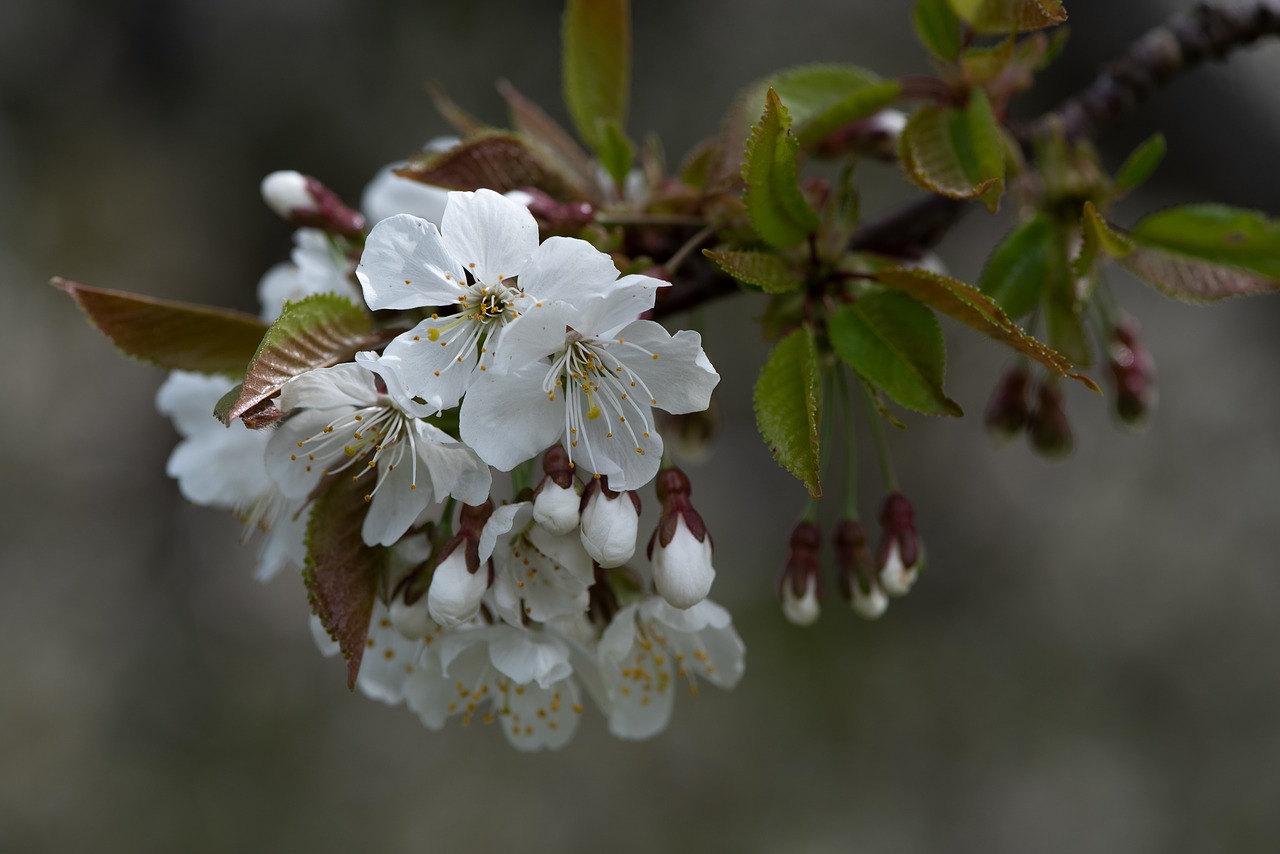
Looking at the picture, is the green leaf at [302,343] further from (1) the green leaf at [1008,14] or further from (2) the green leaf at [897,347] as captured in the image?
(1) the green leaf at [1008,14]

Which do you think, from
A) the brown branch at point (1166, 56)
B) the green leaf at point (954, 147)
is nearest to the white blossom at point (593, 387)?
the green leaf at point (954, 147)

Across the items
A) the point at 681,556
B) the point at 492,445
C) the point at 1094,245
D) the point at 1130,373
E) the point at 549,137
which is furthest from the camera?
the point at 1130,373

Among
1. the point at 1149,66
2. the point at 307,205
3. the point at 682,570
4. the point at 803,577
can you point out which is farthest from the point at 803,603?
the point at 1149,66

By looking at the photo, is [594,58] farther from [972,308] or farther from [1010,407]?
[1010,407]

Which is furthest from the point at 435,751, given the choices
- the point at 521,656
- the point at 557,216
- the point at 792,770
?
the point at 557,216

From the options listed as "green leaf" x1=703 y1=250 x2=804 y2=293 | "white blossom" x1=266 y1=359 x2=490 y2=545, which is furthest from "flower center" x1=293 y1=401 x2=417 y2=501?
"green leaf" x1=703 y1=250 x2=804 y2=293

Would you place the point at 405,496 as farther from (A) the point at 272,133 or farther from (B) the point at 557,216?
(A) the point at 272,133
